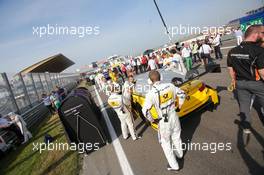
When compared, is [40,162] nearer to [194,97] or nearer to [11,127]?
[11,127]

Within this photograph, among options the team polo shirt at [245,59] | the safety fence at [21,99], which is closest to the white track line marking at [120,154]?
the team polo shirt at [245,59]

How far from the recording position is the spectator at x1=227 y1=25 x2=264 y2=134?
370 centimetres

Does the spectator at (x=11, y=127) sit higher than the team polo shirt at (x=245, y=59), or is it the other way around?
the team polo shirt at (x=245, y=59)

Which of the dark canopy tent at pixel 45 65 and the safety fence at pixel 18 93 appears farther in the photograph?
the safety fence at pixel 18 93

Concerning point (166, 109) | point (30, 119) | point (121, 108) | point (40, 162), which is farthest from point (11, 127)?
point (166, 109)

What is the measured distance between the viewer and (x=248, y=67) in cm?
394

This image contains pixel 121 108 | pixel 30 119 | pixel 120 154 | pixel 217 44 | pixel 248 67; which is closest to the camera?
pixel 248 67

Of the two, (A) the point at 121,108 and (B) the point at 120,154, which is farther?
→ (A) the point at 121,108

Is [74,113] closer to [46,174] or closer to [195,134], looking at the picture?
[46,174]

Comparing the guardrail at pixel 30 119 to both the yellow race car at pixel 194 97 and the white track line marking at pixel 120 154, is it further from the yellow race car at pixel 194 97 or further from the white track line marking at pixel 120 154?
the yellow race car at pixel 194 97

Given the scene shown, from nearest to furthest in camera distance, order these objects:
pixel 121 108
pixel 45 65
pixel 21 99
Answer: pixel 121 108
pixel 45 65
pixel 21 99

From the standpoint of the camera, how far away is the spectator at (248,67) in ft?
12.1

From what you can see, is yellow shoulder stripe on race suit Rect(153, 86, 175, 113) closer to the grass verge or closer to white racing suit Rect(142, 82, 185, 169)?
white racing suit Rect(142, 82, 185, 169)

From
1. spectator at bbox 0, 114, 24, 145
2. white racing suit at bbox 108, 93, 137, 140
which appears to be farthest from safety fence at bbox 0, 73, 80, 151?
white racing suit at bbox 108, 93, 137, 140
